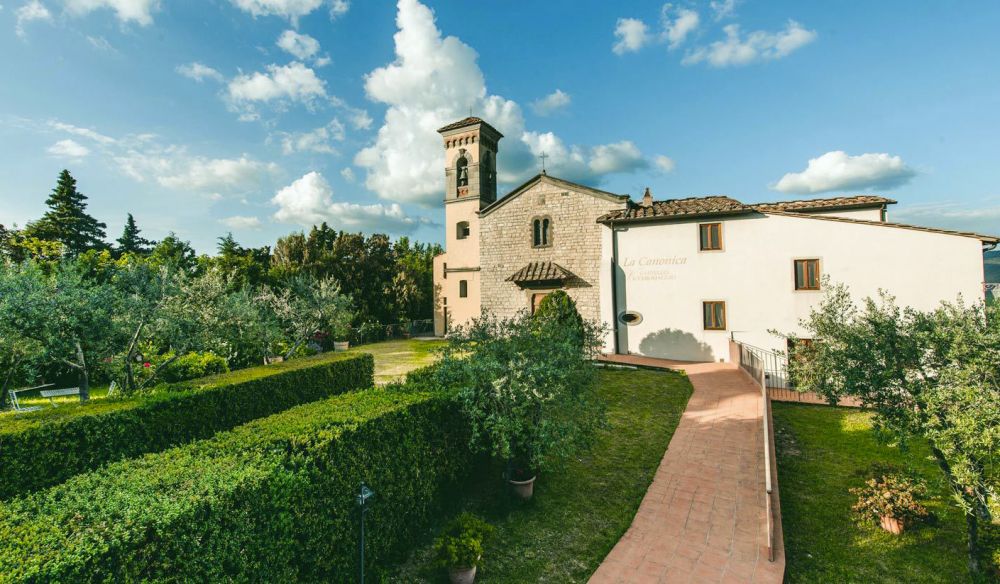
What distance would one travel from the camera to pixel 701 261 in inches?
720

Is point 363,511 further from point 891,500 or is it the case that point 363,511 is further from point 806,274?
point 806,274

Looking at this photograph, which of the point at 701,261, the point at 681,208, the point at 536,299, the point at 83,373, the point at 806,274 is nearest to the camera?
the point at 83,373

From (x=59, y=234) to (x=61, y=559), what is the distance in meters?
47.5

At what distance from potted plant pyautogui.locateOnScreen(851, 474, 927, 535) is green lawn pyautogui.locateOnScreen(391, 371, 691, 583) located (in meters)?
3.42

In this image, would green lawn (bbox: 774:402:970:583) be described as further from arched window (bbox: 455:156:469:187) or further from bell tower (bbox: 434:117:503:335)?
arched window (bbox: 455:156:469:187)

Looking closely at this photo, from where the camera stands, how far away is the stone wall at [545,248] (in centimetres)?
2205

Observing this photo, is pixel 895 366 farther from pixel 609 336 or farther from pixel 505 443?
pixel 609 336

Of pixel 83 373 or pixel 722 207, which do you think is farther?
pixel 722 207

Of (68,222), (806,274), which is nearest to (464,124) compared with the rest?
(806,274)

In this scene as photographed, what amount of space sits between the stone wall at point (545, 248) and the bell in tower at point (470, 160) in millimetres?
5154

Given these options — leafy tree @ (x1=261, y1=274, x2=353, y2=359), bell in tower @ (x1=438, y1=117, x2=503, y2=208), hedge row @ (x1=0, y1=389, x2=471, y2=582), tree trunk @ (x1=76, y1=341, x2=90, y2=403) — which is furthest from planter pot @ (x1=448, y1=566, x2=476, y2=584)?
bell in tower @ (x1=438, y1=117, x2=503, y2=208)

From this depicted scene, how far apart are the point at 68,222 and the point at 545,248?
1637 inches

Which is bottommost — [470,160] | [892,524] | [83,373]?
[892,524]

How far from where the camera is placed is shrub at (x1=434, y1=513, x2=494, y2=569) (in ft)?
18.0
